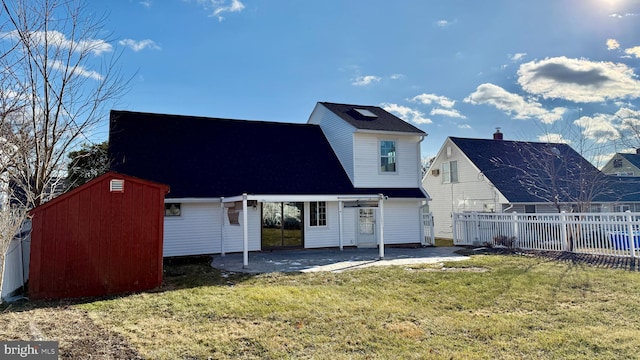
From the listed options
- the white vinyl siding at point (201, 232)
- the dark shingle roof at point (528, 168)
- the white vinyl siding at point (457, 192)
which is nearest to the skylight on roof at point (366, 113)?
the white vinyl siding at point (457, 192)

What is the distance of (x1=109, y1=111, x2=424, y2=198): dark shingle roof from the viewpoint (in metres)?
13.6

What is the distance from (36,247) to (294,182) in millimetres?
8881

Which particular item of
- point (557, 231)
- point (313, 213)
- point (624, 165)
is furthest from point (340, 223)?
point (624, 165)

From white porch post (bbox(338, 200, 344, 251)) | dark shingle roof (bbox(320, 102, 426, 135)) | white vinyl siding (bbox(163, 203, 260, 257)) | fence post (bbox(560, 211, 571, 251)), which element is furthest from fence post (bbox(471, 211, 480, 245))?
white vinyl siding (bbox(163, 203, 260, 257))

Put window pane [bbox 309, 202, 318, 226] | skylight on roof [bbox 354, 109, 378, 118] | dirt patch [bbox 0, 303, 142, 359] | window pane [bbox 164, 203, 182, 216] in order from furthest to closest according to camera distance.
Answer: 1. skylight on roof [bbox 354, 109, 378, 118]
2. window pane [bbox 309, 202, 318, 226]
3. window pane [bbox 164, 203, 182, 216]
4. dirt patch [bbox 0, 303, 142, 359]

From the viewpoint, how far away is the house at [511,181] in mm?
19062

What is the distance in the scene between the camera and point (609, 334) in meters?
4.86

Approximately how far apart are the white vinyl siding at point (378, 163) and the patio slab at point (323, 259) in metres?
2.98

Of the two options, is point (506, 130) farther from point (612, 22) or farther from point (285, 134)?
point (285, 134)

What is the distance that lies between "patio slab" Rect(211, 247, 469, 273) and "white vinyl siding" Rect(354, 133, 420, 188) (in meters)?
2.98

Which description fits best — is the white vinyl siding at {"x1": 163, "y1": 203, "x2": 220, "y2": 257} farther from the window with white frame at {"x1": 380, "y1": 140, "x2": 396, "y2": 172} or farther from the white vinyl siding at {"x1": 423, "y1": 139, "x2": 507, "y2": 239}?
the white vinyl siding at {"x1": 423, "y1": 139, "x2": 507, "y2": 239}

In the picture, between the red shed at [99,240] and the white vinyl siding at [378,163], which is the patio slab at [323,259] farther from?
the white vinyl siding at [378,163]

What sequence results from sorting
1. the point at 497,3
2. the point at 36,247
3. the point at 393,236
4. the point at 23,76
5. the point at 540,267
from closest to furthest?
the point at 36,247, the point at 23,76, the point at 540,267, the point at 497,3, the point at 393,236

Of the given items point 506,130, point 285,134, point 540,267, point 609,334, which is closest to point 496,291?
point 609,334
